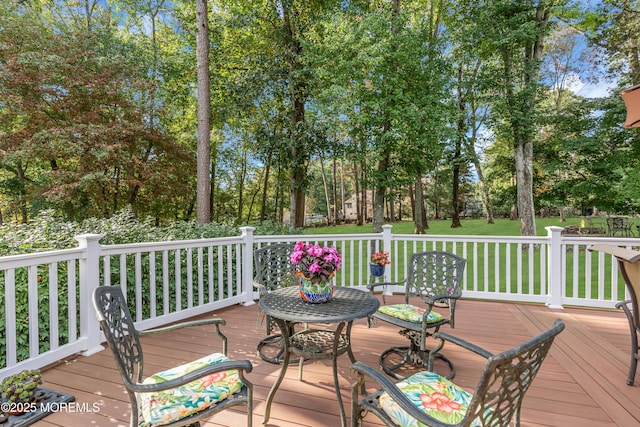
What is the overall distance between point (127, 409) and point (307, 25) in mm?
9765

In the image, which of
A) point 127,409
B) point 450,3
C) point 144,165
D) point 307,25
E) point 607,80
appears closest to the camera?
point 127,409

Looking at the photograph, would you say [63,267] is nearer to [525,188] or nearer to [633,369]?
[633,369]

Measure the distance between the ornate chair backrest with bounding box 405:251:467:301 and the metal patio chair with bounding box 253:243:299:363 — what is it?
128 centimetres

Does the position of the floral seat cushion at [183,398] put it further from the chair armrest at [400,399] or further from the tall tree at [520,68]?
the tall tree at [520,68]

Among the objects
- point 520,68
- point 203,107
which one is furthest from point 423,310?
point 520,68

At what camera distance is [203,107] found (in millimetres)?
6109

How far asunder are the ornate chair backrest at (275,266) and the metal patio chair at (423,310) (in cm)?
93

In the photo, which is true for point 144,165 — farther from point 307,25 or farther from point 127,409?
point 127,409

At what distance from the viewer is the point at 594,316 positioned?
393cm

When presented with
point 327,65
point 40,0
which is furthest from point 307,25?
point 40,0

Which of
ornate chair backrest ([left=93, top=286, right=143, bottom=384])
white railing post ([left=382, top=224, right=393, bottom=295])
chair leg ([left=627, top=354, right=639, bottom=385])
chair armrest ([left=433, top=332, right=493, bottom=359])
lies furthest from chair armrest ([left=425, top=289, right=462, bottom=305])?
white railing post ([left=382, top=224, right=393, bottom=295])

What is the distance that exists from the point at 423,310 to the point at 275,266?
155 centimetres

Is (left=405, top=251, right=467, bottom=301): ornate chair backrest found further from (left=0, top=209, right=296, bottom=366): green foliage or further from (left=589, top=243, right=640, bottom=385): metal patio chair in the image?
(left=0, top=209, right=296, bottom=366): green foliage

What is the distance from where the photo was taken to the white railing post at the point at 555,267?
422cm
